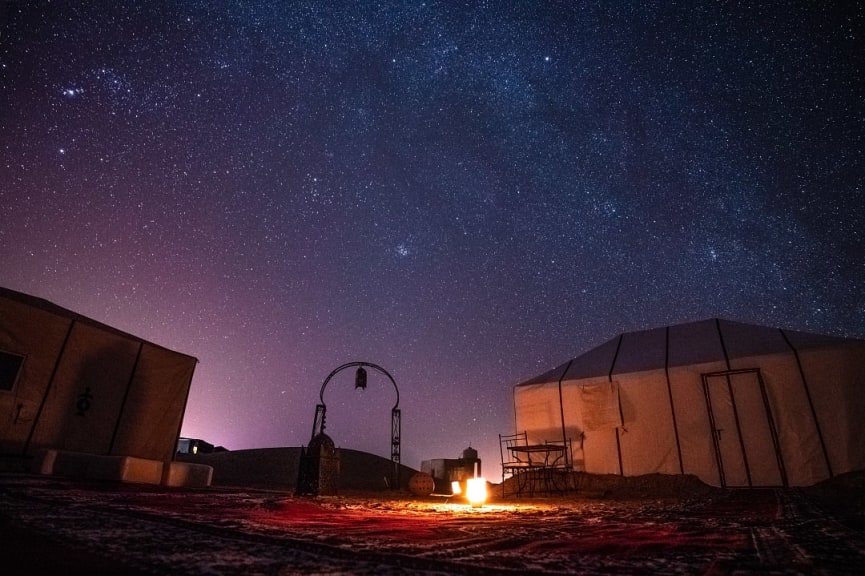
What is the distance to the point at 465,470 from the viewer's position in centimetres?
1316

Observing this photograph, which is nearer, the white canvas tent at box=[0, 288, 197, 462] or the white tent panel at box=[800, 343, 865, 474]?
the white canvas tent at box=[0, 288, 197, 462]

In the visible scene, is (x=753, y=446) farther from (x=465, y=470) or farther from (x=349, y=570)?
(x=349, y=570)

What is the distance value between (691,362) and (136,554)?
400 inches

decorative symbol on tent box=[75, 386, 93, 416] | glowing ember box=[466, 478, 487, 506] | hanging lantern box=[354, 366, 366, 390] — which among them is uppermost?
hanging lantern box=[354, 366, 366, 390]

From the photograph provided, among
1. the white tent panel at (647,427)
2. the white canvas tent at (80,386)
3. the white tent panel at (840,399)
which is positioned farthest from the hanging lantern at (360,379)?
the white tent panel at (840,399)

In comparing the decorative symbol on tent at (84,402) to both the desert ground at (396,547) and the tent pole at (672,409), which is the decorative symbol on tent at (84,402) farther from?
the tent pole at (672,409)

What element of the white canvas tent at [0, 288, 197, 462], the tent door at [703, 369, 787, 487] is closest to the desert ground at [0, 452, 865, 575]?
the white canvas tent at [0, 288, 197, 462]

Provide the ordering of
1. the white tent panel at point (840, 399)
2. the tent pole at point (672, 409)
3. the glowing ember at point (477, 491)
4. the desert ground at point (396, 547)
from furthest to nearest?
the tent pole at point (672, 409) < the white tent panel at point (840, 399) < the glowing ember at point (477, 491) < the desert ground at point (396, 547)

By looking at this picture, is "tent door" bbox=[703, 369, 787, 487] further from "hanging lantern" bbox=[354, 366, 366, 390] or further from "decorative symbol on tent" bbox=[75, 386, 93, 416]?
"decorative symbol on tent" bbox=[75, 386, 93, 416]

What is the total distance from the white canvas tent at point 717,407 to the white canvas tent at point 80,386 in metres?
8.05

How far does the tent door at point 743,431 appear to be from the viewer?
7.62m

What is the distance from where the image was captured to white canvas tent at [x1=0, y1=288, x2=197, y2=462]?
6.16 meters

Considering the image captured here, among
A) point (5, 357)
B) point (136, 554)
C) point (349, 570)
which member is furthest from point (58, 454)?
point (349, 570)

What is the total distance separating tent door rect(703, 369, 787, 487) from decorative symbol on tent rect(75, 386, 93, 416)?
11.6m
